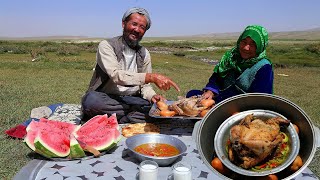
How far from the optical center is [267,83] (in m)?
4.57

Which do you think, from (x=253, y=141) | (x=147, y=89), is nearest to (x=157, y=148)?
(x=253, y=141)

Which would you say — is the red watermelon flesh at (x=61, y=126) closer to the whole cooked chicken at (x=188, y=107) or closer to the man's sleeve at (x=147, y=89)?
the whole cooked chicken at (x=188, y=107)

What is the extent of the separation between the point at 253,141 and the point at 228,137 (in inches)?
18.5

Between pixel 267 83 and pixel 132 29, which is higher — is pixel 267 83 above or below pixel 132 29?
below

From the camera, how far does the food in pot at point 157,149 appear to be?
3581 mm

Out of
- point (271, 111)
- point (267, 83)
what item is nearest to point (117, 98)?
point (267, 83)

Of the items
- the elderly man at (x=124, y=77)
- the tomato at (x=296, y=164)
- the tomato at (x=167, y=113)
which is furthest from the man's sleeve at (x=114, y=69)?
the tomato at (x=296, y=164)

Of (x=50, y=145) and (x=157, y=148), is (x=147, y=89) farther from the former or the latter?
(x=50, y=145)

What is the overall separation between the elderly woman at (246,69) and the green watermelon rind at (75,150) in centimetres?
215

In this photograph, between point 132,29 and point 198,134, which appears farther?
point 132,29

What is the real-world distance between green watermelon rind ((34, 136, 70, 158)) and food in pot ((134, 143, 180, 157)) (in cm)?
83

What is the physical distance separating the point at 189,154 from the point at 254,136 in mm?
1466

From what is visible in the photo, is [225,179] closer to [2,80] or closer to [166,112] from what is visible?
[166,112]

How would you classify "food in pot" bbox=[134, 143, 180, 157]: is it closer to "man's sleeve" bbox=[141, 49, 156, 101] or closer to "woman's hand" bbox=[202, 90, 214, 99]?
"woman's hand" bbox=[202, 90, 214, 99]
